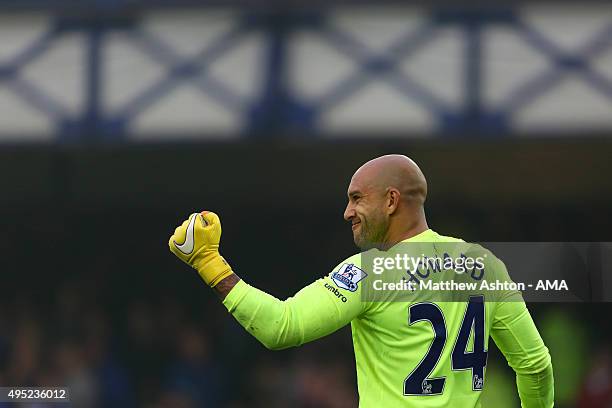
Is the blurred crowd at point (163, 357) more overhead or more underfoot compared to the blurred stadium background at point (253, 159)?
more underfoot

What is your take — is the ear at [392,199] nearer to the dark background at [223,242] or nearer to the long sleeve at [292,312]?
the long sleeve at [292,312]

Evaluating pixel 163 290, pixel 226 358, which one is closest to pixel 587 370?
pixel 226 358

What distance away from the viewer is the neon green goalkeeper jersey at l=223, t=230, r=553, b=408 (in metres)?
1.90

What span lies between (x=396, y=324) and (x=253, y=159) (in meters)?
1.06

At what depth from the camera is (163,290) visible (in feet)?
9.72

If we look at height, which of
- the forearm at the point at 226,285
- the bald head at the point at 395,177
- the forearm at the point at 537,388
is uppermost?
the bald head at the point at 395,177

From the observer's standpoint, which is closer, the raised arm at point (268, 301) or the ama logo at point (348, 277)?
the raised arm at point (268, 301)

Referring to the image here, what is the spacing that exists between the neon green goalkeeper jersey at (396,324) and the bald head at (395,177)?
0.10 metres

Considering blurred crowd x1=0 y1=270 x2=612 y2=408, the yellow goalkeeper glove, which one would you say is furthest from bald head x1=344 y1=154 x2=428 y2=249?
blurred crowd x1=0 y1=270 x2=612 y2=408

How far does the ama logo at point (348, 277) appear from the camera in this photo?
6.50 feet

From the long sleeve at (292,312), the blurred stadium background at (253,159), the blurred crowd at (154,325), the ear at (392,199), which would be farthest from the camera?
the blurred crowd at (154,325)

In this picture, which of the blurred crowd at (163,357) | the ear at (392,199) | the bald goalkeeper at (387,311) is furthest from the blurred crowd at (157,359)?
the ear at (392,199)

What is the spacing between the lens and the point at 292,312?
6.26 ft

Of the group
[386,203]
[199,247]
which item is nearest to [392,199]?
[386,203]
